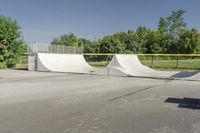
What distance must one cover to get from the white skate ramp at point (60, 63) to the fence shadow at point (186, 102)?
10.1 metres

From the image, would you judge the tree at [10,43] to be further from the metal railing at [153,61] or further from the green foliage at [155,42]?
the green foliage at [155,42]

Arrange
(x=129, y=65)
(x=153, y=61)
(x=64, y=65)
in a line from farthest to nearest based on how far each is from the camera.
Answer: (x=153, y=61)
(x=129, y=65)
(x=64, y=65)

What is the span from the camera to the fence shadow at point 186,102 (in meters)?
6.95

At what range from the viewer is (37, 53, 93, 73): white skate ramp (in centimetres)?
1831

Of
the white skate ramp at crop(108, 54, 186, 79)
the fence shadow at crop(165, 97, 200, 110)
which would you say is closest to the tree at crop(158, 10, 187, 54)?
the white skate ramp at crop(108, 54, 186, 79)

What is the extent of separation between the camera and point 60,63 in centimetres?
Result: 1995

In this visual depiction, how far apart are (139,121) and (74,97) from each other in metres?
3.12

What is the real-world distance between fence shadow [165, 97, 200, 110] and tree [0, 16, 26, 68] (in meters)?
14.9

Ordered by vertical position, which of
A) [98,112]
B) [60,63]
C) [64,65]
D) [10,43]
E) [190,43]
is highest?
[190,43]

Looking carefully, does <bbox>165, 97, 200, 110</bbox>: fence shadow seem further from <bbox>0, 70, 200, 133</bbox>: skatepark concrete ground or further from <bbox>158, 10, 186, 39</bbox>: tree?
<bbox>158, 10, 186, 39</bbox>: tree

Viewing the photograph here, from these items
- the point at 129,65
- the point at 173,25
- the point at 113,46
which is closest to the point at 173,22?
the point at 173,25

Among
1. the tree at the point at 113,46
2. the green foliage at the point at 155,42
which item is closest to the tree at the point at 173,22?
the green foliage at the point at 155,42

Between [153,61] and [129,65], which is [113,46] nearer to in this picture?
[153,61]

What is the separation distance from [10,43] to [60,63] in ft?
14.2
